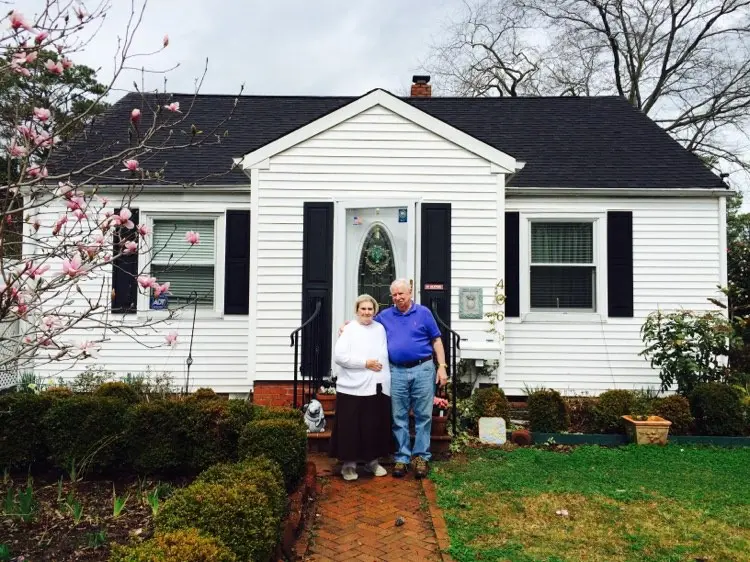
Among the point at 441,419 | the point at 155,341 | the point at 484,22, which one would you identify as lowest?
the point at 441,419

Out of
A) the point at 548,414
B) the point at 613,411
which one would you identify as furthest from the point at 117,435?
the point at 613,411

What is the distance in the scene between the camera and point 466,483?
4711 mm

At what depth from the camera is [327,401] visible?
6.06m

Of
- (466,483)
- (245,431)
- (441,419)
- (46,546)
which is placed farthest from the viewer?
(441,419)

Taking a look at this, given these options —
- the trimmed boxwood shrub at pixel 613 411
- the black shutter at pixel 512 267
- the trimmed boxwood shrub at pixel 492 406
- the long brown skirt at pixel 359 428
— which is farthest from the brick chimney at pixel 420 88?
the long brown skirt at pixel 359 428

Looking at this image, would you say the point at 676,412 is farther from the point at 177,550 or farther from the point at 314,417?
the point at 177,550

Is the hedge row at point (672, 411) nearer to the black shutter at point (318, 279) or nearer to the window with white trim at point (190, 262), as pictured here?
the black shutter at point (318, 279)

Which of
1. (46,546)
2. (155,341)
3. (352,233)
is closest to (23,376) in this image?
(155,341)

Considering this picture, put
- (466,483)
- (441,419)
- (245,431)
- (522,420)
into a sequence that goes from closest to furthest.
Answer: (245,431)
(466,483)
(441,419)
(522,420)

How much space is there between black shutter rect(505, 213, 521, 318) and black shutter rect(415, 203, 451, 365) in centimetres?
126

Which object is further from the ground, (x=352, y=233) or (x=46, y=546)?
(x=352, y=233)

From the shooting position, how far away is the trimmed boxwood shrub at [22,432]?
168 inches

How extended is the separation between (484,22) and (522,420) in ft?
64.0

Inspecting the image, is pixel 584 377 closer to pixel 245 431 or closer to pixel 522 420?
pixel 522 420
